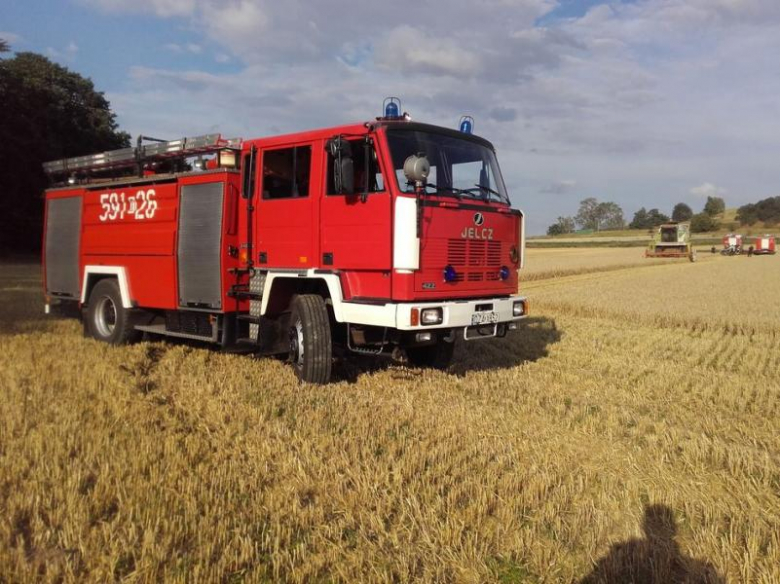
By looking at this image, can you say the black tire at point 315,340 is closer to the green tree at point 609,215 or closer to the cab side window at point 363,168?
the cab side window at point 363,168

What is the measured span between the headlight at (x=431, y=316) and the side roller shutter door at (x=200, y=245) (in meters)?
2.95

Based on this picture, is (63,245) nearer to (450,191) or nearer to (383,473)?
(450,191)

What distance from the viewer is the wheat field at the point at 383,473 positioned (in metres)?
3.19

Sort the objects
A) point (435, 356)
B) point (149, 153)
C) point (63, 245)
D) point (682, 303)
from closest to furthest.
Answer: point (435, 356) → point (149, 153) → point (63, 245) → point (682, 303)

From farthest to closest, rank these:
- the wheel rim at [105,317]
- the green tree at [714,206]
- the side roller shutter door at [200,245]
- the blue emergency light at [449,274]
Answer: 1. the green tree at [714,206]
2. the wheel rim at [105,317]
3. the side roller shutter door at [200,245]
4. the blue emergency light at [449,274]

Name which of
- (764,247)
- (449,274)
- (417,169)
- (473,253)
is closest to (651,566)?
(449,274)

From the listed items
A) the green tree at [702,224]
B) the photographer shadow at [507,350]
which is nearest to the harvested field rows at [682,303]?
the photographer shadow at [507,350]

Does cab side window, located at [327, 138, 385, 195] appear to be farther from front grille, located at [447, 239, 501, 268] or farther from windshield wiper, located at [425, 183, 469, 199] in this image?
front grille, located at [447, 239, 501, 268]

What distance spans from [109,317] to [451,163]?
6.10 metres

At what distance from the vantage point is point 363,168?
21.3 ft

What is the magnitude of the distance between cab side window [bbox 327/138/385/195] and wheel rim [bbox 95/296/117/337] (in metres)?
4.94

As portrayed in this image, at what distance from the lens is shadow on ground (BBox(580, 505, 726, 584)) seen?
3123 millimetres

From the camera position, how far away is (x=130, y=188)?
29.8ft

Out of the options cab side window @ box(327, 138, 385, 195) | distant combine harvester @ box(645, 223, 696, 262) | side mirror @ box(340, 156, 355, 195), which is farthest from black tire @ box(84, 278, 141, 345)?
distant combine harvester @ box(645, 223, 696, 262)
